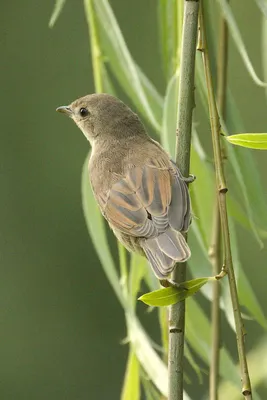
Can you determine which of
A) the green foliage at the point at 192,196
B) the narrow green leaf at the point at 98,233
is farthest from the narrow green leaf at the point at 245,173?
the narrow green leaf at the point at 98,233

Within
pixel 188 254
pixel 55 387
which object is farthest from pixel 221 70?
pixel 55 387

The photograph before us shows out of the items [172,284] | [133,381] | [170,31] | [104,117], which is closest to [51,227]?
[104,117]

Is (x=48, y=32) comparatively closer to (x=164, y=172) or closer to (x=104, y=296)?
(x=104, y=296)

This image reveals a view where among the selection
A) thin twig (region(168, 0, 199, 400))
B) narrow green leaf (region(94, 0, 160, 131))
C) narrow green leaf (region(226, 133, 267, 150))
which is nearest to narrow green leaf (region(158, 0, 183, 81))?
narrow green leaf (region(94, 0, 160, 131))

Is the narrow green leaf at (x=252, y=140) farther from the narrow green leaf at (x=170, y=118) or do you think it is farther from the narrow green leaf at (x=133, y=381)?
the narrow green leaf at (x=133, y=381)

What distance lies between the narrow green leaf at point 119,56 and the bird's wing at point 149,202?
153mm

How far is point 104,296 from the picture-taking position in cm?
961

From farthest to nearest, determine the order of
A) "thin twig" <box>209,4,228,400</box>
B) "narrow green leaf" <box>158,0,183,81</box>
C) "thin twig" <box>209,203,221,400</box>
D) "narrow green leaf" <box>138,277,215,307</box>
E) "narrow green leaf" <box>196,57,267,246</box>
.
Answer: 1. "narrow green leaf" <box>158,0,183,81</box>
2. "narrow green leaf" <box>196,57,267,246</box>
3. "thin twig" <box>209,4,228,400</box>
4. "thin twig" <box>209,203,221,400</box>
5. "narrow green leaf" <box>138,277,215,307</box>

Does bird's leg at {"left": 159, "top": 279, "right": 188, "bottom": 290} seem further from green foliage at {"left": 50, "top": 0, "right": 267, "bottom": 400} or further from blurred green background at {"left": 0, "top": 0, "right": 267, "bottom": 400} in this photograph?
blurred green background at {"left": 0, "top": 0, "right": 267, "bottom": 400}

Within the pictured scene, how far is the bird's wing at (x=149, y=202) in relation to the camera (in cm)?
271

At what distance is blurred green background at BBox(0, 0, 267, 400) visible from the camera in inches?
371

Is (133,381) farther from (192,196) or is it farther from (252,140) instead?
(252,140)

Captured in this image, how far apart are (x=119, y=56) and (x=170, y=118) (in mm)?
303

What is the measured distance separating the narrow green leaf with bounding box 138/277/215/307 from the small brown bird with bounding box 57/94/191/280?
0.16m
